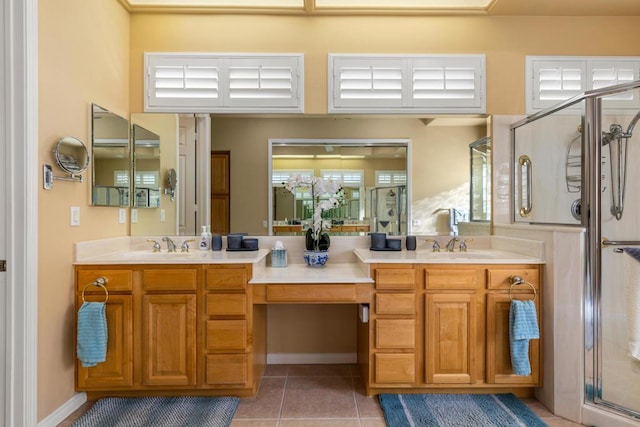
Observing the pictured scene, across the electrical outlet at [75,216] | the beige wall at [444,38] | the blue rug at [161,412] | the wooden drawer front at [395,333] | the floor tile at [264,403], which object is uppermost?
the beige wall at [444,38]

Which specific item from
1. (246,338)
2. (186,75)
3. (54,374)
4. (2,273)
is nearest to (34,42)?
(186,75)

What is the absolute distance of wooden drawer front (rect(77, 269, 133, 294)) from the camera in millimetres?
2139

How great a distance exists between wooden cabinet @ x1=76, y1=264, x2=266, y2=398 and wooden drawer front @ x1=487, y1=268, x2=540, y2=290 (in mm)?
1488

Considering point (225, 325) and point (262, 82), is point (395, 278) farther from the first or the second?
point (262, 82)

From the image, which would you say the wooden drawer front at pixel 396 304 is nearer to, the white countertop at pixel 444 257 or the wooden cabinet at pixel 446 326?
the wooden cabinet at pixel 446 326

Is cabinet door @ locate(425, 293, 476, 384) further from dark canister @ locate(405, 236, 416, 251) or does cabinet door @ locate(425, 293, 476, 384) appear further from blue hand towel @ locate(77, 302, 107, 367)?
blue hand towel @ locate(77, 302, 107, 367)

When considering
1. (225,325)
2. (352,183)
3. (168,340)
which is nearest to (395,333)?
(225,325)

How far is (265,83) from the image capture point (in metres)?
2.74

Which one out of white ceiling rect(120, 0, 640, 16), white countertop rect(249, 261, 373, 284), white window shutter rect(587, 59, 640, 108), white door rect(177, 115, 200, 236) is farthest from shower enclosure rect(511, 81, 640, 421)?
white door rect(177, 115, 200, 236)

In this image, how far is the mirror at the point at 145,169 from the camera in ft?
8.93

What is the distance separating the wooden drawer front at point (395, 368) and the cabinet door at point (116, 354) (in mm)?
1489

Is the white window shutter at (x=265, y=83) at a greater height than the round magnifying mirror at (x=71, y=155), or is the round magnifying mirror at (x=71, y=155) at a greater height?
the white window shutter at (x=265, y=83)

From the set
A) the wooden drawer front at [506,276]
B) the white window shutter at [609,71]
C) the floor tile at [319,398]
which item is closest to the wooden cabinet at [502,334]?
the wooden drawer front at [506,276]

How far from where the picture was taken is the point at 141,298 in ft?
7.09
